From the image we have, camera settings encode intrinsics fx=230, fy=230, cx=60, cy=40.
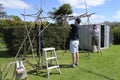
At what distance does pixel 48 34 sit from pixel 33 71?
20.0ft

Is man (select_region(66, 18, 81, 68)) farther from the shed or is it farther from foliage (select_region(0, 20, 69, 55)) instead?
the shed

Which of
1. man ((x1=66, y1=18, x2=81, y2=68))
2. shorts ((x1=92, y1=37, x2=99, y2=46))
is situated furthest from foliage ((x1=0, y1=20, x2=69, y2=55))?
man ((x1=66, y1=18, x2=81, y2=68))

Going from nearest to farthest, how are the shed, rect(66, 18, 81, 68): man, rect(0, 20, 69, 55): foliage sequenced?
1. rect(66, 18, 81, 68): man
2. rect(0, 20, 69, 55): foliage
3. the shed

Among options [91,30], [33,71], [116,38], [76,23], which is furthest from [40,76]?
[116,38]

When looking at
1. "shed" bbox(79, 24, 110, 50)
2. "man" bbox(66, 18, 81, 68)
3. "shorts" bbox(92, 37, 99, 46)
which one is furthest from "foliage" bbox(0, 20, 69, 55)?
"man" bbox(66, 18, 81, 68)

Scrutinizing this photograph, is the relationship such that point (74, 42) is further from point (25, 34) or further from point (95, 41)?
point (95, 41)

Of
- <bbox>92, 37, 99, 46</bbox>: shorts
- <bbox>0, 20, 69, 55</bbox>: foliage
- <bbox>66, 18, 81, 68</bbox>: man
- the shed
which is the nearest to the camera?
<bbox>66, 18, 81, 68</bbox>: man

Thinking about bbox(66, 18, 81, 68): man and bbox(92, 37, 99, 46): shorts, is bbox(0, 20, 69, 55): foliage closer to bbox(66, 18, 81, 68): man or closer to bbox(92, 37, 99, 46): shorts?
bbox(92, 37, 99, 46): shorts

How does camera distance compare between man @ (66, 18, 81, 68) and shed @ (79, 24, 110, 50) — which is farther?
shed @ (79, 24, 110, 50)

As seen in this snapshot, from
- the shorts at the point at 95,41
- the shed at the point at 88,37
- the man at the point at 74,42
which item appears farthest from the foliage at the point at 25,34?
the man at the point at 74,42

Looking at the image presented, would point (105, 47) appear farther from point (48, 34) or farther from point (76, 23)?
point (76, 23)

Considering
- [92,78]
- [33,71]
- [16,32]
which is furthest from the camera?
A: [16,32]

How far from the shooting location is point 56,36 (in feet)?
48.0

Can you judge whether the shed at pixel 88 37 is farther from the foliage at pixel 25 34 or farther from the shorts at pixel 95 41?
the foliage at pixel 25 34
